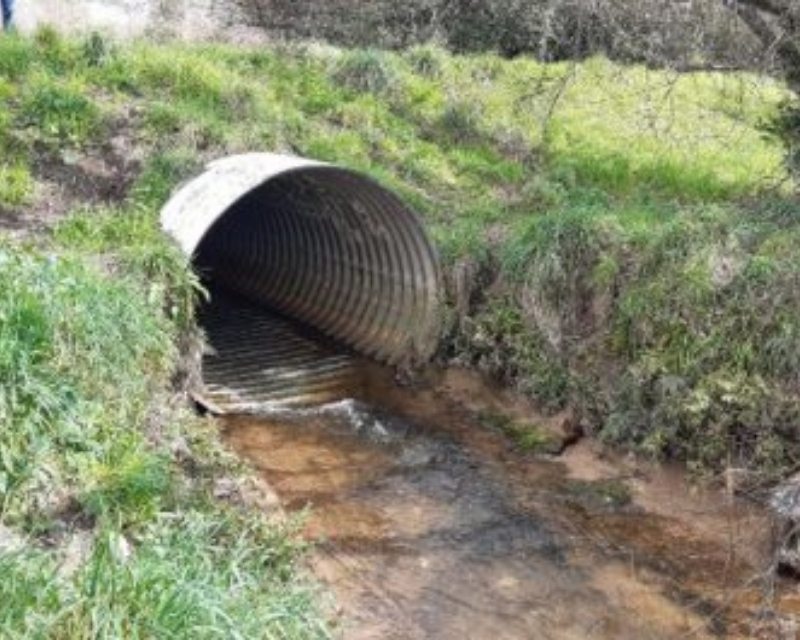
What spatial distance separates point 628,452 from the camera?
354 inches

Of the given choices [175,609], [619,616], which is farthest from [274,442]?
[175,609]

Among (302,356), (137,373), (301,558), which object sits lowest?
(302,356)

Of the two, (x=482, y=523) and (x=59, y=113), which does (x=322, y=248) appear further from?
(x=482, y=523)

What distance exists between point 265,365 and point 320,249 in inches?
72.8

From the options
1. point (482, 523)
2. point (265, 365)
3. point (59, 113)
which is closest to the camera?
point (482, 523)

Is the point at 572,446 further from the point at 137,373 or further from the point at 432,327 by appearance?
A: the point at 137,373

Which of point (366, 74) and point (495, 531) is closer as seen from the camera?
point (495, 531)

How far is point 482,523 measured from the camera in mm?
8031

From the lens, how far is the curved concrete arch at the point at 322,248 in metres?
9.72

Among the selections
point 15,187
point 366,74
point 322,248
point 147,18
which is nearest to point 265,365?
point 322,248

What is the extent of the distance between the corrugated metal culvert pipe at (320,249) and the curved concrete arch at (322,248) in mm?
12

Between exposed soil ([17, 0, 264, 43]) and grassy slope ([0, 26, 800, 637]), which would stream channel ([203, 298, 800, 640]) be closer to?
grassy slope ([0, 26, 800, 637])

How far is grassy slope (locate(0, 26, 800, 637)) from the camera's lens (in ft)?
17.0

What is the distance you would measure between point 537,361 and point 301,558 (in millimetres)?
3848
